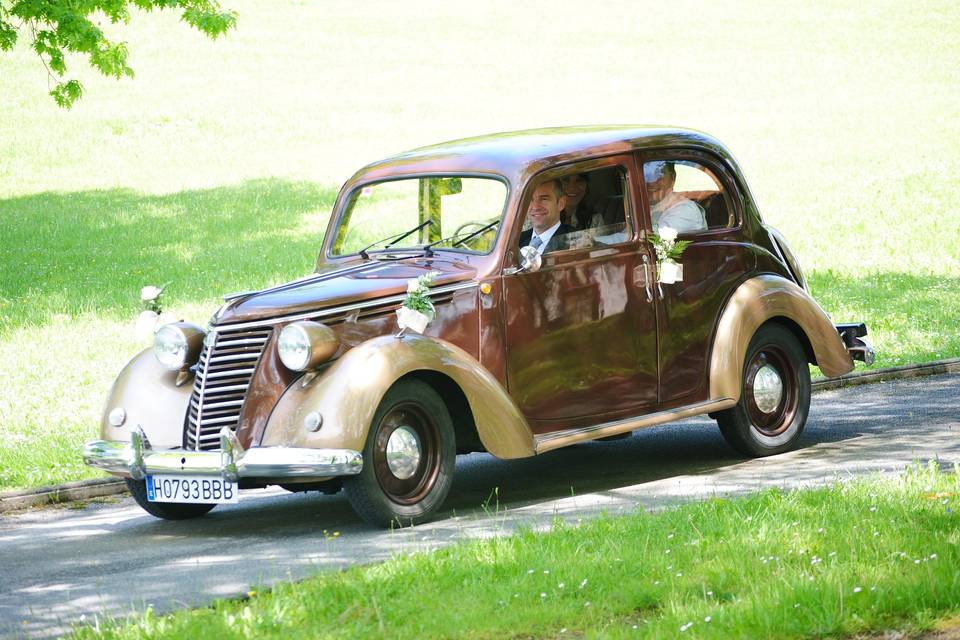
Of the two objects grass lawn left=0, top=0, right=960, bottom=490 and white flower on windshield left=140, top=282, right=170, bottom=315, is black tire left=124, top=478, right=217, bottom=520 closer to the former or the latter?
white flower on windshield left=140, top=282, right=170, bottom=315

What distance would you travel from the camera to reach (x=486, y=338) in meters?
7.30

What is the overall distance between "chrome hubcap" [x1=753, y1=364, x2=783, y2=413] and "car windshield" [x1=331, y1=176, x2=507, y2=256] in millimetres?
2152

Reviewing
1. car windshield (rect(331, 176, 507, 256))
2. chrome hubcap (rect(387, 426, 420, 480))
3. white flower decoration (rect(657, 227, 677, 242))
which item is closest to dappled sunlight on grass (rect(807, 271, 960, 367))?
white flower decoration (rect(657, 227, 677, 242))

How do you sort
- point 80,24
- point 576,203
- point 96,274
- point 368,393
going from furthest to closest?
point 96,274
point 80,24
point 576,203
point 368,393

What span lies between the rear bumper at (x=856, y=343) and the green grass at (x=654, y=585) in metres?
3.09

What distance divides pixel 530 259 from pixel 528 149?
2.55ft

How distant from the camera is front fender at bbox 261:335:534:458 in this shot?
6523mm

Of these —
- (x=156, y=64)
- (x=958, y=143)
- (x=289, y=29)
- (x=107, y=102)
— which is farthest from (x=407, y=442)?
(x=289, y=29)

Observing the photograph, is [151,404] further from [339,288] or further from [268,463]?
[339,288]

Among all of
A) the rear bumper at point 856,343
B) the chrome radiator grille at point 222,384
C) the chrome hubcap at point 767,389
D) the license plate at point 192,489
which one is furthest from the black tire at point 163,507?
the rear bumper at point 856,343

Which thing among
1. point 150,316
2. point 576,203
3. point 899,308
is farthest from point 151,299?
point 899,308

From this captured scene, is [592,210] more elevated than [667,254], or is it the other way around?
[592,210]

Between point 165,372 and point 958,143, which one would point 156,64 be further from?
point 165,372

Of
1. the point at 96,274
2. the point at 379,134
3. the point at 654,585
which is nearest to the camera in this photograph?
the point at 654,585
